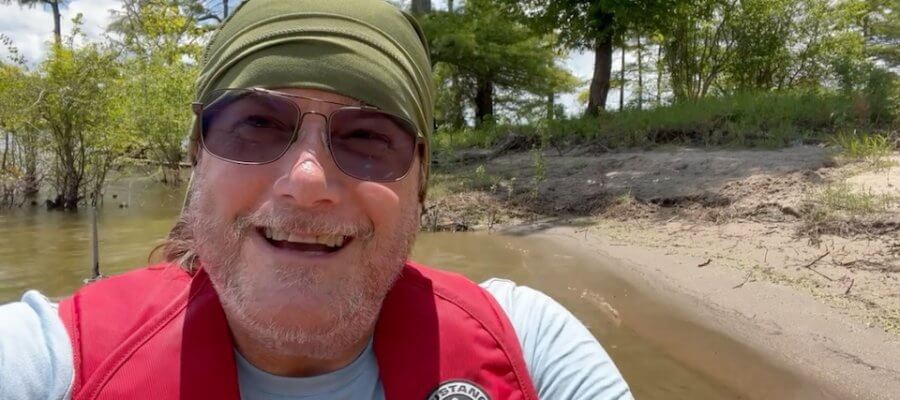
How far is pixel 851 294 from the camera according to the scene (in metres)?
3.91

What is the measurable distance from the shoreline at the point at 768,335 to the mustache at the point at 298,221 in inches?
103

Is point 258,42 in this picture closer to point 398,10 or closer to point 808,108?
point 398,10

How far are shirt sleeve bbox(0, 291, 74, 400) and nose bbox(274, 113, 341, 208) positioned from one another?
0.43 metres

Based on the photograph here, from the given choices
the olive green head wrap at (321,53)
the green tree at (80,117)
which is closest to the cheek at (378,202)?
the olive green head wrap at (321,53)

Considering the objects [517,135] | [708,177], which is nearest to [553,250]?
[708,177]

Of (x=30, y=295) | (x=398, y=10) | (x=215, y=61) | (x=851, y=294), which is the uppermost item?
A: (x=398, y=10)

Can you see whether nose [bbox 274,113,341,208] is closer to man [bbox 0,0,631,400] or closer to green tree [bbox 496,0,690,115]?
man [bbox 0,0,631,400]

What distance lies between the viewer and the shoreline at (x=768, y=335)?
302 cm

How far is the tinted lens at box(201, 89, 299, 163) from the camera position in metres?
1.19

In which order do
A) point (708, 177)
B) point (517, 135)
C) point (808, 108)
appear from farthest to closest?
1. point (517, 135)
2. point (808, 108)
3. point (708, 177)

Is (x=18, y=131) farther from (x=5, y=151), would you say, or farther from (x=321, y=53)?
(x=321, y=53)

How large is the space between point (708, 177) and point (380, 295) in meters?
6.87

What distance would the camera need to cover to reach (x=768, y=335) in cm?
360

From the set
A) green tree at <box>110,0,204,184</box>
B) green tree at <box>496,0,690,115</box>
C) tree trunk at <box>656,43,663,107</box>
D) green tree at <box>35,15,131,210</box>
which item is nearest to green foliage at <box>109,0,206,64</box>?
green tree at <box>110,0,204,184</box>
